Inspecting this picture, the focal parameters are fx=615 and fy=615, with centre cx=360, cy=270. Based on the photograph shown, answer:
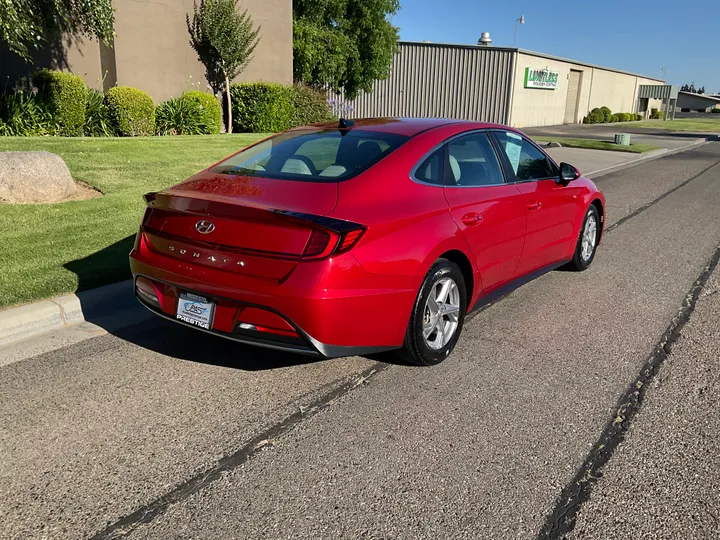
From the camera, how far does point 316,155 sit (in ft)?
14.0

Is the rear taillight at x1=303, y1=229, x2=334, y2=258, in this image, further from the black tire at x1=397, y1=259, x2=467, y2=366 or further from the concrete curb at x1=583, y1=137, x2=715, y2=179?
the concrete curb at x1=583, y1=137, x2=715, y2=179

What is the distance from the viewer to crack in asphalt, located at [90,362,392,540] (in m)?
2.54

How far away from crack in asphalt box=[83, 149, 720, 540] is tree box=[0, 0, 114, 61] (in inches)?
353

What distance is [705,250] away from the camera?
762 cm

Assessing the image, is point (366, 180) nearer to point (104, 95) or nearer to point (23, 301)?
point (23, 301)

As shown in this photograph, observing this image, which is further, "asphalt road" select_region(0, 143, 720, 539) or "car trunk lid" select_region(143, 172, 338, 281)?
"car trunk lid" select_region(143, 172, 338, 281)

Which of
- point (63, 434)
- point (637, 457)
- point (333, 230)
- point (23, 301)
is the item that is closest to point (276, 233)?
point (333, 230)

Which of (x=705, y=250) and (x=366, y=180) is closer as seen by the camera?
(x=366, y=180)

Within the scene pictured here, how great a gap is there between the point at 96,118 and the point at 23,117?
5.24ft

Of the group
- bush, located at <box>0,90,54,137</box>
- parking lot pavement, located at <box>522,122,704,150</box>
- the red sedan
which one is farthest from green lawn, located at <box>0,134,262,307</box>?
parking lot pavement, located at <box>522,122,704,150</box>

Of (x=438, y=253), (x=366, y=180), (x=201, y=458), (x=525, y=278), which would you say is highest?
(x=366, y=180)

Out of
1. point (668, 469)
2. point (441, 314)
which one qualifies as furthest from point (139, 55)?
point (668, 469)

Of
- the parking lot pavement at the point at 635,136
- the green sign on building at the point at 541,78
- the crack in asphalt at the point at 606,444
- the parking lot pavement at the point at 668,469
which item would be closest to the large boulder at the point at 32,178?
the crack in asphalt at the point at 606,444

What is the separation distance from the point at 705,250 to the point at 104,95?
13.5 metres
